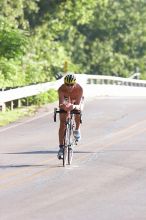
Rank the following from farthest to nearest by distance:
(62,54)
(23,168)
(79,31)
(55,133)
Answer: (79,31)
(62,54)
(55,133)
(23,168)

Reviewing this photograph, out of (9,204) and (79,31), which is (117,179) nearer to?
(9,204)

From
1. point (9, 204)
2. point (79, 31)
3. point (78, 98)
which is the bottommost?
point (9, 204)

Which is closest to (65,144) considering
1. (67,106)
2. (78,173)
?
(67,106)

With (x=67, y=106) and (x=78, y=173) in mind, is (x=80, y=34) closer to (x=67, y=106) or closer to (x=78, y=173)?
(x=67, y=106)

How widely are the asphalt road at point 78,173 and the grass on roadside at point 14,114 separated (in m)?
0.41

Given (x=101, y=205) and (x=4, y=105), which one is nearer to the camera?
(x=101, y=205)

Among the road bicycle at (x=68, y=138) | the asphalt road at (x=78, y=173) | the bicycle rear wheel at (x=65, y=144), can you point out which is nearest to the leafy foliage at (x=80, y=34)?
the asphalt road at (x=78, y=173)

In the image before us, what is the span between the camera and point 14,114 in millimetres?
24859

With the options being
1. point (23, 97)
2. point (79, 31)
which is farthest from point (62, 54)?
point (23, 97)

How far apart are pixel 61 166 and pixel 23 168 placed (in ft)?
2.27

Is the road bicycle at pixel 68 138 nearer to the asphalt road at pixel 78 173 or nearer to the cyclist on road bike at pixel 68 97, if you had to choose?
the cyclist on road bike at pixel 68 97

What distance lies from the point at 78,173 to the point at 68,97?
206 centimetres

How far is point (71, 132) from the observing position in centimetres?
1547

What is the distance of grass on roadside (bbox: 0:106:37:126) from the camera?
76.6ft
